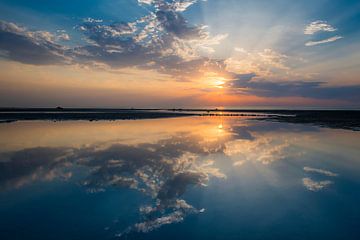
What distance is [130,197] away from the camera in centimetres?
891

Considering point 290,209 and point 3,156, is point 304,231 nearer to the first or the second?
point 290,209

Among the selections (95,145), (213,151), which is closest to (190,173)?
(213,151)

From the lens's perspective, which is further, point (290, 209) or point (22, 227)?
point (290, 209)

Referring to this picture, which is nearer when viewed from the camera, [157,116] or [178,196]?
[178,196]

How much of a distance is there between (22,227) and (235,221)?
5.53 m

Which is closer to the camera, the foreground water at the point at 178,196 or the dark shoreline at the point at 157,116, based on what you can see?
the foreground water at the point at 178,196

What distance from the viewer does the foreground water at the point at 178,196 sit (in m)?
6.67

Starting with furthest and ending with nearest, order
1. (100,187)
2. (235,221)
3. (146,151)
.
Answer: (146,151) < (100,187) < (235,221)

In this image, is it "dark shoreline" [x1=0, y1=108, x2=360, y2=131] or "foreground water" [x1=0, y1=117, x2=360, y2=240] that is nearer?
"foreground water" [x1=0, y1=117, x2=360, y2=240]

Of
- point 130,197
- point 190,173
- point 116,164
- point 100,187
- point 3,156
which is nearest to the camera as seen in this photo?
point 130,197

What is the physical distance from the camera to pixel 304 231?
21.8ft

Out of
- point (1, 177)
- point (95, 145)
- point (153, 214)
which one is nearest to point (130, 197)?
point (153, 214)

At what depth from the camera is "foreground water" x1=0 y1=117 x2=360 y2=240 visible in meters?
6.67

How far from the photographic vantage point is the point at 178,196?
903 cm
